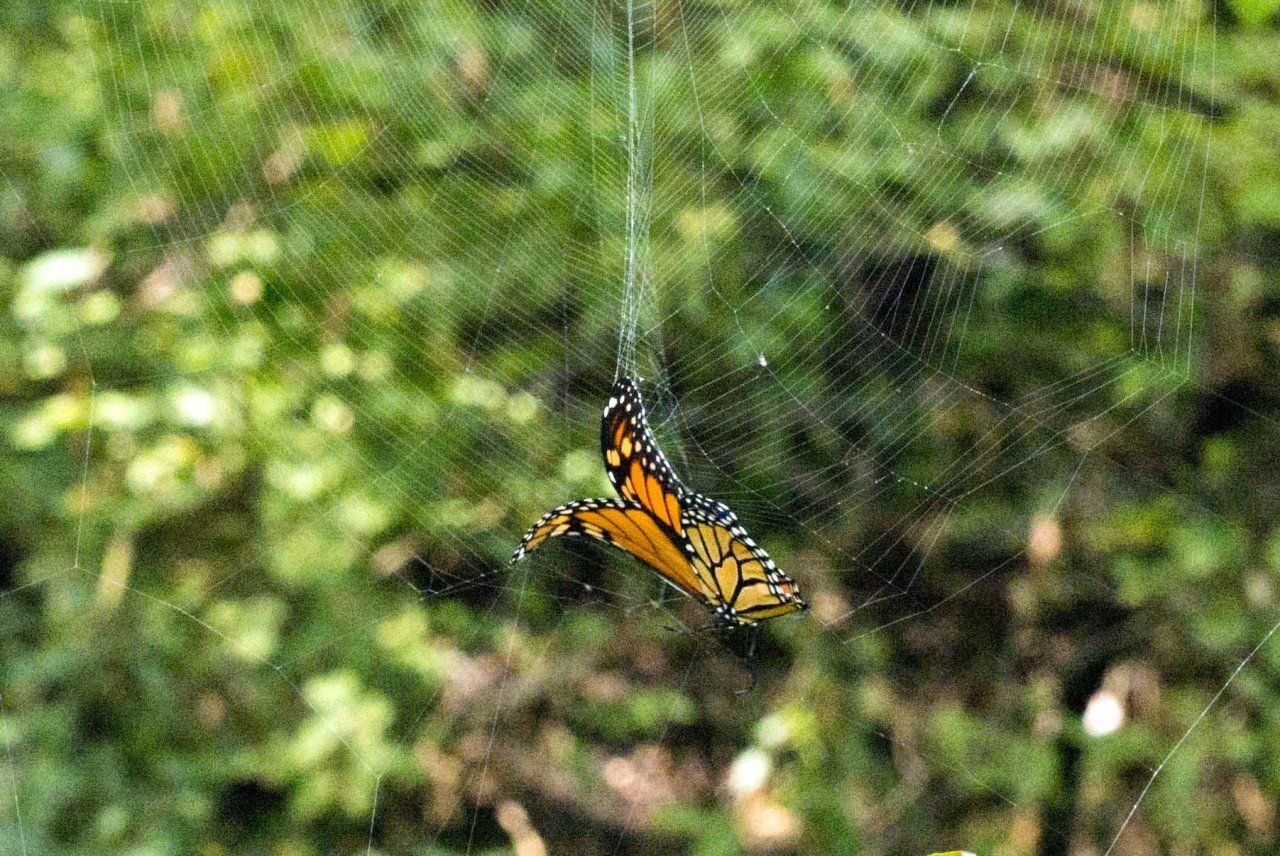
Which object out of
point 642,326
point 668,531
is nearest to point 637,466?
point 668,531

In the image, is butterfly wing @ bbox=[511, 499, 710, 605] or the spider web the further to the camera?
the spider web

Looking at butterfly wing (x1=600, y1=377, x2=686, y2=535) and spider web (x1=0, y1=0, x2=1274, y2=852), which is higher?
butterfly wing (x1=600, y1=377, x2=686, y2=535)

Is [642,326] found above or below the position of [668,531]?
below

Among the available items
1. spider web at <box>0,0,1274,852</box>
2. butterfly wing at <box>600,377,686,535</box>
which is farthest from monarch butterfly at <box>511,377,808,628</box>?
spider web at <box>0,0,1274,852</box>

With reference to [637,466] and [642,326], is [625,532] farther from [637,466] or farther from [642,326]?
[642,326]

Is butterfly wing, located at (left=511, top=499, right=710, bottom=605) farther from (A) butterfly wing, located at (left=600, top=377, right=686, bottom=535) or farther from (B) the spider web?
(B) the spider web

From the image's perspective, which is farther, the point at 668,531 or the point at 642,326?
the point at 642,326
